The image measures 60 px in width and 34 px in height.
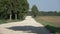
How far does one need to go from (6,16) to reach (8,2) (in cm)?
677

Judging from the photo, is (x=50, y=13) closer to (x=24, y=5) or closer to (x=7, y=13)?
(x=24, y=5)

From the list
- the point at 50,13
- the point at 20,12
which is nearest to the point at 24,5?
the point at 20,12

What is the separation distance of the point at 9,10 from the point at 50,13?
111502 mm

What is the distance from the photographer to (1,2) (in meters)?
50.5

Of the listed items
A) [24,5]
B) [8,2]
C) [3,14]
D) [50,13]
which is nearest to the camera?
[8,2]

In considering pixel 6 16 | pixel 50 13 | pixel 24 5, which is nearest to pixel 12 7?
pixel 6 16

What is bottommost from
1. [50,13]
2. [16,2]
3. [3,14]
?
[50,13]

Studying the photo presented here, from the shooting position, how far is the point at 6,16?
54594 millimetres

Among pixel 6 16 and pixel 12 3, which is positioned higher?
pixel 12 3

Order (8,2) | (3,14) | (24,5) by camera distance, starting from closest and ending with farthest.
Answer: (8,2)
(3,14)
(24,5)

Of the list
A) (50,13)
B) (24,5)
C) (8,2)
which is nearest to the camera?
(8,2)

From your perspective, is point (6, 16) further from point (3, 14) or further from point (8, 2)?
point (8, 2)

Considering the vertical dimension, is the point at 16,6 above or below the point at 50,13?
above

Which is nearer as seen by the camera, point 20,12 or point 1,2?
point 1,2
